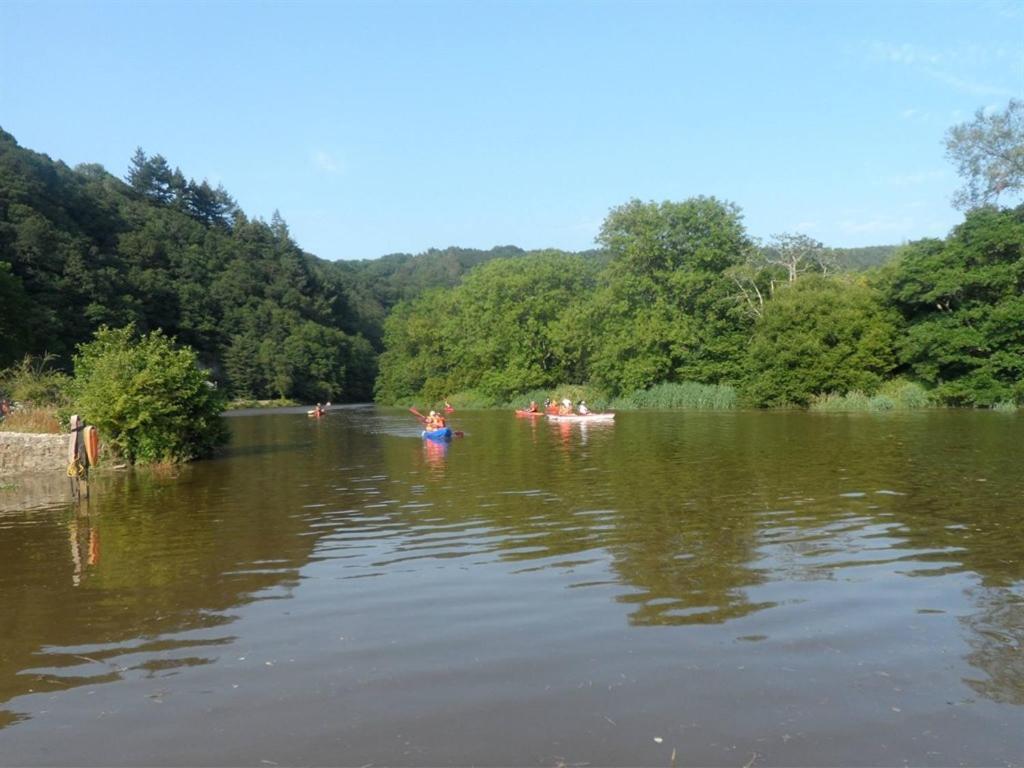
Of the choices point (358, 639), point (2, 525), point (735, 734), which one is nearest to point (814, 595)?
point (735, 734)

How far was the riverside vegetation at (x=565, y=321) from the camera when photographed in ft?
141

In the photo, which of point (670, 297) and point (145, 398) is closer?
point (145, 398)

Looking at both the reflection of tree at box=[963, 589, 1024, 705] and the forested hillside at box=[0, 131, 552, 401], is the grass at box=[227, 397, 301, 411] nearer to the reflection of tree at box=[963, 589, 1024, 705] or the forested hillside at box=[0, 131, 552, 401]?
the forested hillside at box=[0, 131, 552, 401]

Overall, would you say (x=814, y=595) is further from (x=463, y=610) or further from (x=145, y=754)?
(x=145, y=754)

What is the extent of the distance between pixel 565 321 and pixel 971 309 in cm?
3170

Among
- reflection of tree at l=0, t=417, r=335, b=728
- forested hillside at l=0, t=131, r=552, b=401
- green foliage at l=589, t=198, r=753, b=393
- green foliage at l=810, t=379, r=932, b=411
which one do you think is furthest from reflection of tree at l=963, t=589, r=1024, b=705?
forested hillside at l=0, t=131, r=552, b=401

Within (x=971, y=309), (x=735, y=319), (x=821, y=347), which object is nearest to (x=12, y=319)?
(x=735, y=319)

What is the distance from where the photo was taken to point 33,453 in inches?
839

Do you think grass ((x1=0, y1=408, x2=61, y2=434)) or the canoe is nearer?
grass ((x1=0, y1=408, x2=61, y2=434))

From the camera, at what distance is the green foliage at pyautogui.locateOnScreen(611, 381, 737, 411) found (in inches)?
2089

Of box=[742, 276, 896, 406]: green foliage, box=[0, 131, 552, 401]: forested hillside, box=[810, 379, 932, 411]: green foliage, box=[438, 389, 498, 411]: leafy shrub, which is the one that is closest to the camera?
box=[810, 379, 932, 411]: green foliage

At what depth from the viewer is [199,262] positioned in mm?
108562

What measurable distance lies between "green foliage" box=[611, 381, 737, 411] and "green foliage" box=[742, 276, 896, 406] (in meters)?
1.74

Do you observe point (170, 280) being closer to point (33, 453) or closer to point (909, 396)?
point (33, 453)
